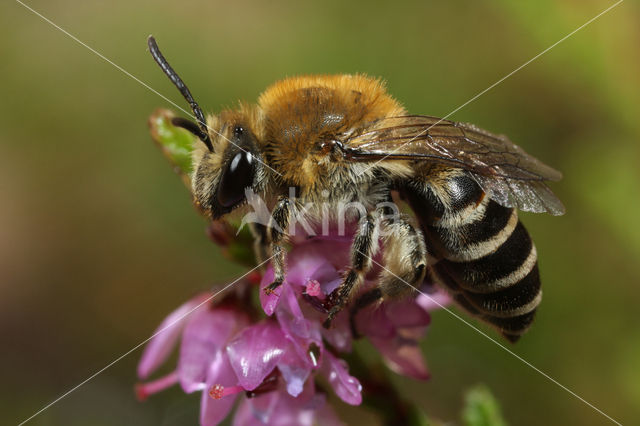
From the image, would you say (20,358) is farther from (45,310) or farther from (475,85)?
(475,85)

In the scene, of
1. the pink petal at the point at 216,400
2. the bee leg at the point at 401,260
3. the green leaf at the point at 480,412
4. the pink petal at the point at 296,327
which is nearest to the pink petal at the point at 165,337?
the pink petal at the point at 216,400

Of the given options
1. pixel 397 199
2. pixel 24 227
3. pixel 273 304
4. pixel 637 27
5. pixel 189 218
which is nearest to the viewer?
pixel 273 304

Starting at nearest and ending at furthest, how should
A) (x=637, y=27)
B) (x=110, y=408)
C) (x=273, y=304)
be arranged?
1. (x=273, y=304)
2. (x=637, y=27)
3. (x=110, y=408)

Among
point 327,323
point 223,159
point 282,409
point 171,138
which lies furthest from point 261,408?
point 171,138

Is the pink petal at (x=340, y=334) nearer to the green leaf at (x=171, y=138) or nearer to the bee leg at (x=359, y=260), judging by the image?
the bee leg at (x=359, y=260)

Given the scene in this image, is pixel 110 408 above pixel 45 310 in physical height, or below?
below

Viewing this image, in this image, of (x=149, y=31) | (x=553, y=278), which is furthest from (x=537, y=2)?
(x=149, y=31)

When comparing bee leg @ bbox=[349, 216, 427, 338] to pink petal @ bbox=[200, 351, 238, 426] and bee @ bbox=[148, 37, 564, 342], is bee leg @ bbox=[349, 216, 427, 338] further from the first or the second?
pink petal @ bbox=[200, 351, 238, 426]
